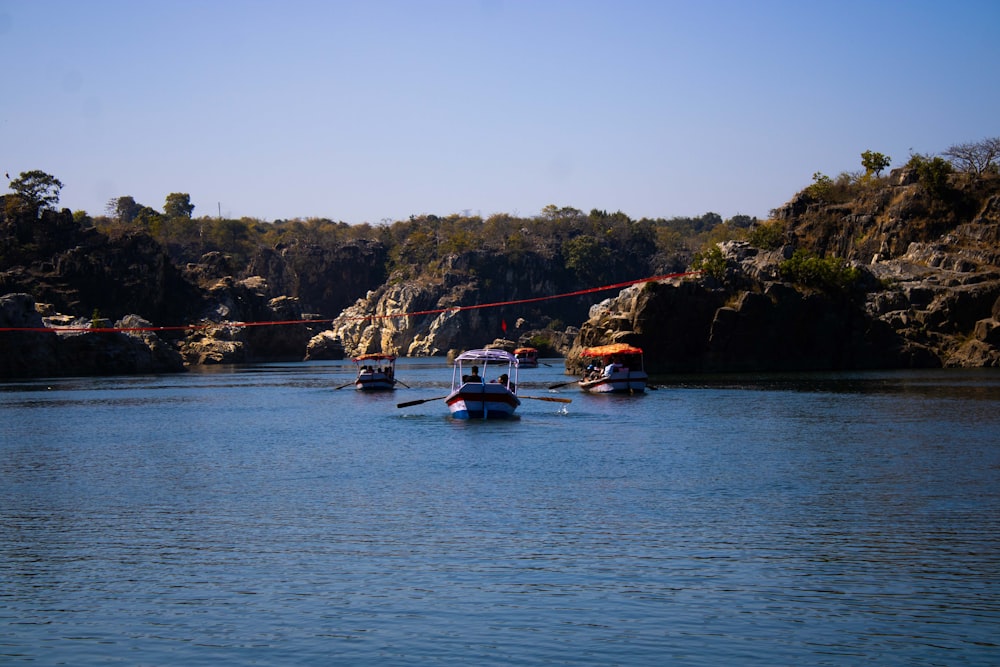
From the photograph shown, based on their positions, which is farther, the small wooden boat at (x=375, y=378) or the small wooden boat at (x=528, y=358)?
the small wooden boat at (x=528, y=358)

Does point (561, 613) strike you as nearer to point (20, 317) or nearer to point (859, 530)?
point (859, 530)

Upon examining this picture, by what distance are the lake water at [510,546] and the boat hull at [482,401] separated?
5805 millimetres

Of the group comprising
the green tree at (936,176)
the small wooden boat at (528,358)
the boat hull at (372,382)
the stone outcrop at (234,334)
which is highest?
the green tree at (936,176)

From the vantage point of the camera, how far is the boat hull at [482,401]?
60250 millimetres

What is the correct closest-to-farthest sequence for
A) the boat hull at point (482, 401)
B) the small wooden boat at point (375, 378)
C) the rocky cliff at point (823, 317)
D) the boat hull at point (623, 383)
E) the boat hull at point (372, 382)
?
the boat hull at point (482, 401) < the boat hull at point (623, 383) < the boat hull at point (372, 382) < the small wooden boat at point (375, 378) < the rocky cliff at point (823, 317)

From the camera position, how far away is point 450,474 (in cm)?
3894

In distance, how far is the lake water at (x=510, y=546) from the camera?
60.6 ft

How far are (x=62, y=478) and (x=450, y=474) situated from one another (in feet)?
49.7

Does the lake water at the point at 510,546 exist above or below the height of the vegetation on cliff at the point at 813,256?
below

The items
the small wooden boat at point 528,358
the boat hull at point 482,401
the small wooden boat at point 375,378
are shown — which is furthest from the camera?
the small wooden boat at point 528,358

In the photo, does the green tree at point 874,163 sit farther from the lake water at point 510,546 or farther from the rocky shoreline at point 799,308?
the lake water at point 510,546

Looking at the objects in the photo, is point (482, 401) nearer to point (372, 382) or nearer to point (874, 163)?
point (372, 382)

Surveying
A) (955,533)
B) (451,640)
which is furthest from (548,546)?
(955,533)

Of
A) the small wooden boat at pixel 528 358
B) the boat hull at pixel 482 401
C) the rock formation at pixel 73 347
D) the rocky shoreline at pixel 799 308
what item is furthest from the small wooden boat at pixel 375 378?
the small wooden boat at pixel 528 358
